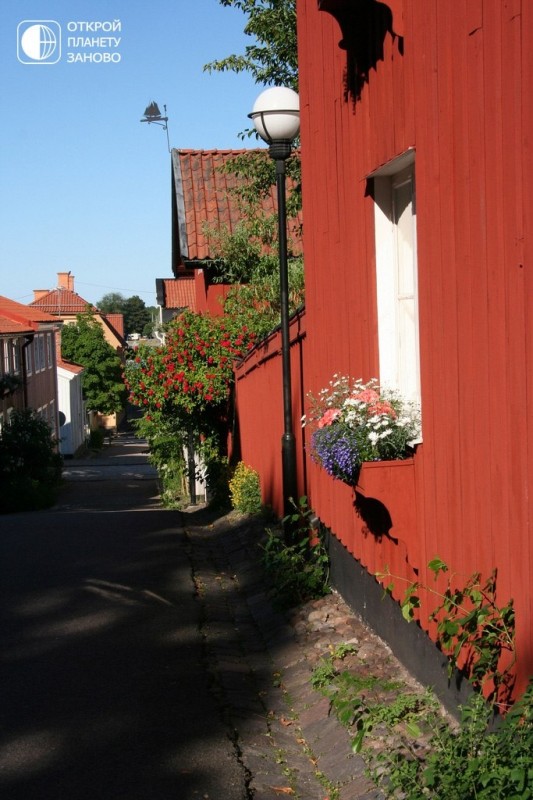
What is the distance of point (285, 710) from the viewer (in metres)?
5.73

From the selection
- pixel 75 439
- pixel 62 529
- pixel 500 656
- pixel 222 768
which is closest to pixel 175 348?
pixel 62 529

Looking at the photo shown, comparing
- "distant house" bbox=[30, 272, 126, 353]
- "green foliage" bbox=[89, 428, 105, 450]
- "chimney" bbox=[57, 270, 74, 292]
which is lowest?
"green foliage" bbox=[89, 428, 105, 450]

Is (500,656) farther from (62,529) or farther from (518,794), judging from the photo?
(62,529)

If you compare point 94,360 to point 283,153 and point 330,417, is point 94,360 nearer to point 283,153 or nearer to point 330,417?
point 283,153

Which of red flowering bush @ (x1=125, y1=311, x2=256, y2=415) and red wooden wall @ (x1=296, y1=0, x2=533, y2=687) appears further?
red flowering bush @ (x1=125, y1=311, x2=256, y2=415)

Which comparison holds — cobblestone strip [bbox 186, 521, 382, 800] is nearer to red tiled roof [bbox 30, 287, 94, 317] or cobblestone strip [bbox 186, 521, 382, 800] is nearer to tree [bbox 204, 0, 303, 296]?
tree [bbox 204, 0, 303, 296]

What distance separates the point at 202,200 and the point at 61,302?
57.8 m

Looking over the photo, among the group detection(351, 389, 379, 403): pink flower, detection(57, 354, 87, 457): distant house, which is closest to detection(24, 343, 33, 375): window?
detection(57, 354, 87, 457): distant house

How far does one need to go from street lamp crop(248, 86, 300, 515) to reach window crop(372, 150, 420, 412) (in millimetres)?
2644

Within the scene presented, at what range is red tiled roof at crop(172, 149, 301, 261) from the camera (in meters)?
17.3

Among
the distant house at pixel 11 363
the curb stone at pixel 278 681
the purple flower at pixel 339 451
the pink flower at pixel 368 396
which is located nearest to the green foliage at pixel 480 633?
the curb stone at pixel 278 681

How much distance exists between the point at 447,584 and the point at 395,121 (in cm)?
223

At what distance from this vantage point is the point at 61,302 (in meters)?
74.8

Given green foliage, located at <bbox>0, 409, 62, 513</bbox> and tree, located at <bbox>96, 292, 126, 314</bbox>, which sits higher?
tree, located at <bbox>96, 292, 126, 314</bbox>
